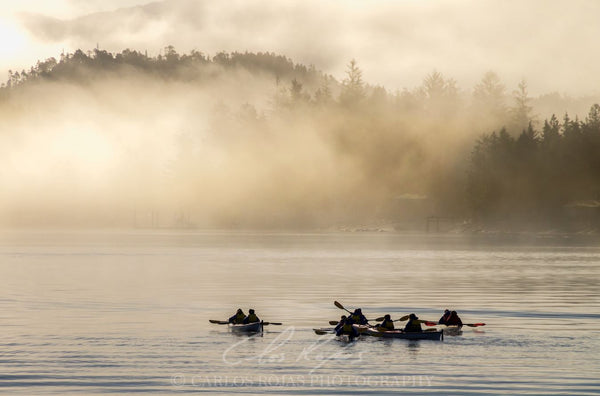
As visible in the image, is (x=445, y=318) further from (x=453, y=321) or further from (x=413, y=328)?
(x=413, y=328)

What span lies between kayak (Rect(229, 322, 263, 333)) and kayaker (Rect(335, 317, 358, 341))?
5.36 metres

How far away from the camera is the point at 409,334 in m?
52.6

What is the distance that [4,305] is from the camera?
7456 cm

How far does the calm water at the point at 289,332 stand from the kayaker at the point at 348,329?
27.7 inches

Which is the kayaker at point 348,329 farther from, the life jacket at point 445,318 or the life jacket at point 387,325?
the life jacket at point 445,318

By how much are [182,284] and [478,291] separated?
28.7 meters

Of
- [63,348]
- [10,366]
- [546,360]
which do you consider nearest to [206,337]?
[63,348]

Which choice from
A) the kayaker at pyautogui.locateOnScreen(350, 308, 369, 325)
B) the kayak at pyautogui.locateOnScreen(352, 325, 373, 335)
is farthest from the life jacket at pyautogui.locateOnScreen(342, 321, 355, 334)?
the kayaker at pyautogui.locateOnScreen(350, 308, 369, 325)

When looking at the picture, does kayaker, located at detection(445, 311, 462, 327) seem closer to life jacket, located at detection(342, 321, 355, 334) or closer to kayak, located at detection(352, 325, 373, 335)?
kayak, located at detection(352, 325, 373, 335)

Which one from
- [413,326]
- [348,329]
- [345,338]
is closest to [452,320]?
[413,326]

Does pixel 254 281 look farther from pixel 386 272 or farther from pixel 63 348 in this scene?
pixel 63 348

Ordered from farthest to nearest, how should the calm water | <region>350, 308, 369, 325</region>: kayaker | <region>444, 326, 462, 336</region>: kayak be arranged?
1. <region>444, 326, 462, 336</region>: kayak
2. <region>350, 308, 369, 325</region>: kayaker
3. the calm water

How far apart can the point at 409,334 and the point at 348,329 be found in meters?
3.22

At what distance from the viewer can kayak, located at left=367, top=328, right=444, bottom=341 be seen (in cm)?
5269
